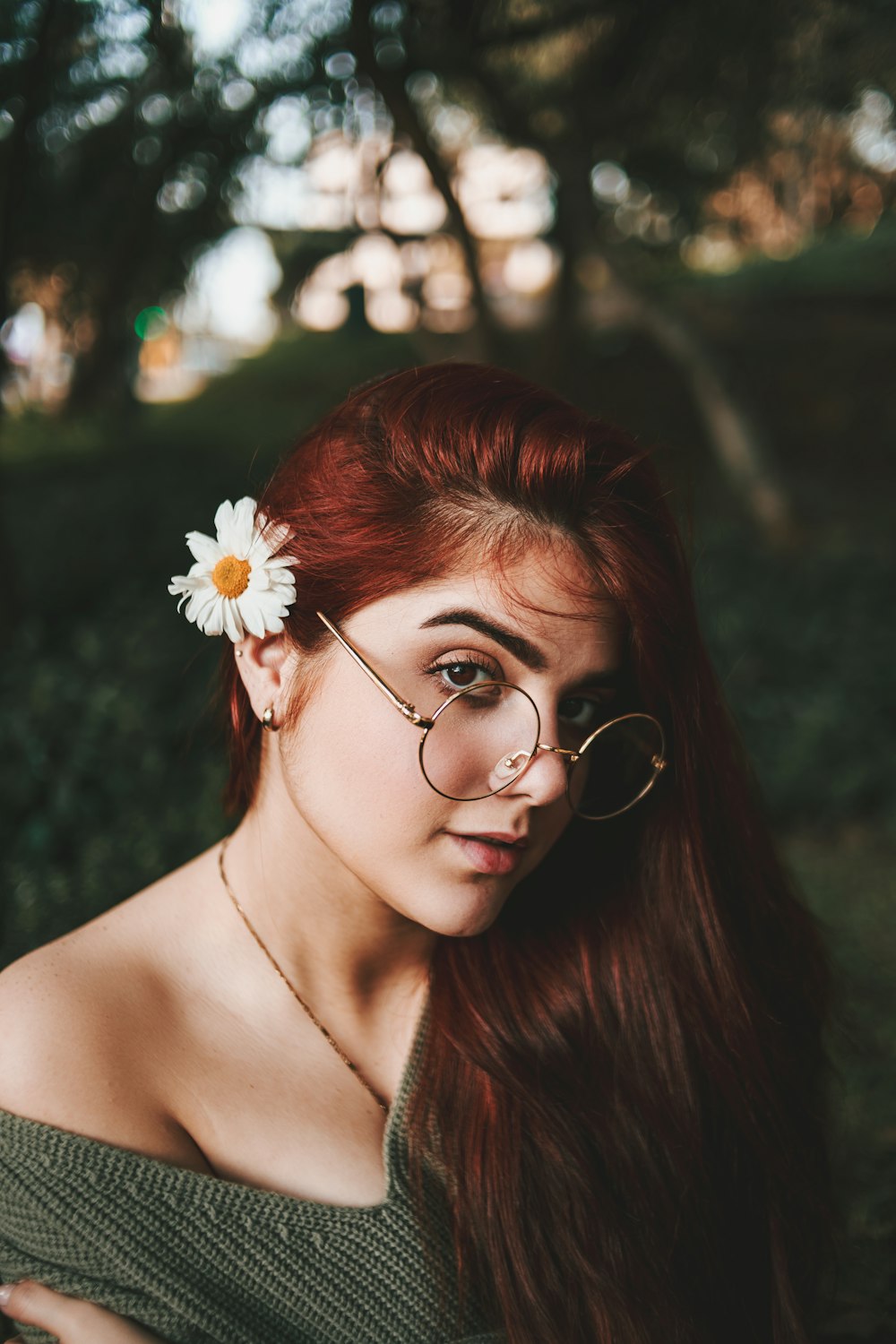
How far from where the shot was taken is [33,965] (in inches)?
65.6

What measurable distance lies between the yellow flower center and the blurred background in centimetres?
33

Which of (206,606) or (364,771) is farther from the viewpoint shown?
(206,606)

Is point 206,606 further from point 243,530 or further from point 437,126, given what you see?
point 437,126

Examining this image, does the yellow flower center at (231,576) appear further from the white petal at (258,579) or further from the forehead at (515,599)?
the forehead at (515,599)

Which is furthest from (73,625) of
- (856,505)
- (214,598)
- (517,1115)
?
(856,505)

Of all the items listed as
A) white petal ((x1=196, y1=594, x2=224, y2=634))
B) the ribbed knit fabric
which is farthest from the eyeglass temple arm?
the ribbed knit fabric

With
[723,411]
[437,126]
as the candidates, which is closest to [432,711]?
[723,411]

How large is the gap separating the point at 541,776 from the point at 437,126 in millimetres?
5813

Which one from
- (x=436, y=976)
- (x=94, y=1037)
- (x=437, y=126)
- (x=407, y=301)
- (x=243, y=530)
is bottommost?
(x=436, y=976)

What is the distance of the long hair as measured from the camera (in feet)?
5.49

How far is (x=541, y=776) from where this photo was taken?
1.66 m

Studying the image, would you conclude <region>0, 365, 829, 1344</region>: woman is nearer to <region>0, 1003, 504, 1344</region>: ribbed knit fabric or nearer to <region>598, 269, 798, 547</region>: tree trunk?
<region>0, 1003, 504, 1344</region>: ribbed knit fabric

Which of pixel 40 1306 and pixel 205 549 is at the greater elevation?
pixel 205 549

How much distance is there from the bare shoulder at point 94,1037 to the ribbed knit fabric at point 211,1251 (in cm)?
3
